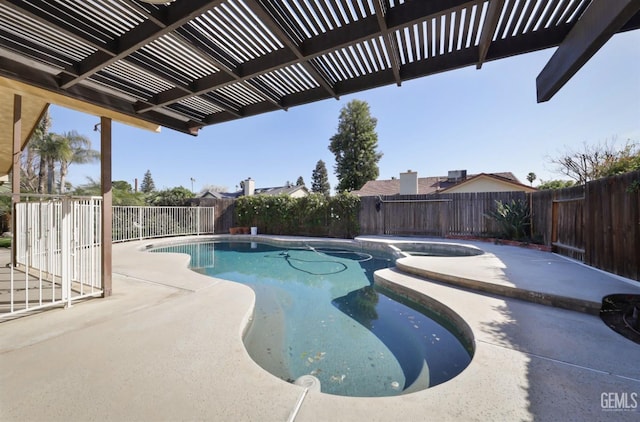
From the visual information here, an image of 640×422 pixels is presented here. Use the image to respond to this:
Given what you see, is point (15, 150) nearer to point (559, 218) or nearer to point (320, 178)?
point (559, 218)

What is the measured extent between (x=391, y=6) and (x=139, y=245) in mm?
10541

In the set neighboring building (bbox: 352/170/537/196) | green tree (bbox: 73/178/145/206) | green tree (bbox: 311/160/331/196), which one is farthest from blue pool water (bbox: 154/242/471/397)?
green tree (bbox: 311/160/331/196)

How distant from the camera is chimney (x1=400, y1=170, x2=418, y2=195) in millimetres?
17547

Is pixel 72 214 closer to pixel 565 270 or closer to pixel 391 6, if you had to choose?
pixel 391 6

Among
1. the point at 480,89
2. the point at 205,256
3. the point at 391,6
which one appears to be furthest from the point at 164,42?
the point at 480,89

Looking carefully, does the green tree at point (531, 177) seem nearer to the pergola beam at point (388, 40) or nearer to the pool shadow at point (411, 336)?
the pool shadow at point (411, 336)

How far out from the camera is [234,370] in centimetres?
199

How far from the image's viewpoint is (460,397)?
68.1 inches

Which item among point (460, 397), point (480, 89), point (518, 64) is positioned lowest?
point (460, 397)

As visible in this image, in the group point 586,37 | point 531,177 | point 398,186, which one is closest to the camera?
point 586,37

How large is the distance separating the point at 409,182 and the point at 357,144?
1065 centimetres

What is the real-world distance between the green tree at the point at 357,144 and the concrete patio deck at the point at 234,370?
23.9m

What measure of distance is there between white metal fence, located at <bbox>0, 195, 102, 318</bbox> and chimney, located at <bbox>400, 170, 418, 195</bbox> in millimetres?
16512

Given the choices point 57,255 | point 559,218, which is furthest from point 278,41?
point 559,218
